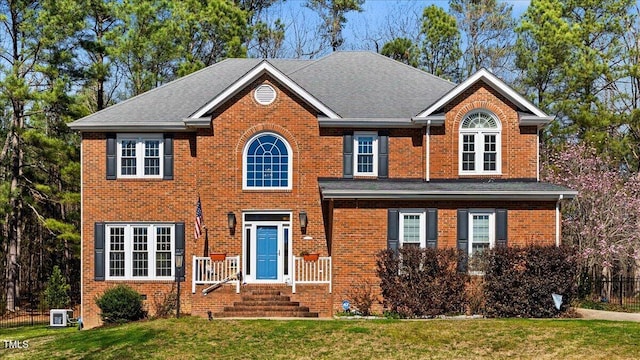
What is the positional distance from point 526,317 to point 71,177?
20700 millimetres

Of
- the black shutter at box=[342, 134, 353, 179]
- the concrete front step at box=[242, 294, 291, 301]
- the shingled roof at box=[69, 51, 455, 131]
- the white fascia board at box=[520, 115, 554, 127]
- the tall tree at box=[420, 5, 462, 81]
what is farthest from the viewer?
the tall tree at box=[420, 5, 462, 81]

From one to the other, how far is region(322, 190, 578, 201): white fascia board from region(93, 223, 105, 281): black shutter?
7.77 meters

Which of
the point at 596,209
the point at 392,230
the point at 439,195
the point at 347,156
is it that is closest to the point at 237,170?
the point at 347,156

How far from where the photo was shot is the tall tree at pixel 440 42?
3991 cm

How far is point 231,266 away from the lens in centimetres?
2323

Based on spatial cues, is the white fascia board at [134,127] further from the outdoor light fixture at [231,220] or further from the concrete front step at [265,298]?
the concrete front step at [265,298]

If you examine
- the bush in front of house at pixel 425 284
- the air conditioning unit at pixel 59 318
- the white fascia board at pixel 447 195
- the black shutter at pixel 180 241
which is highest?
the white fascia board at pixel 447 195

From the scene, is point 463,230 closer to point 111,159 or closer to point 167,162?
point 167,162

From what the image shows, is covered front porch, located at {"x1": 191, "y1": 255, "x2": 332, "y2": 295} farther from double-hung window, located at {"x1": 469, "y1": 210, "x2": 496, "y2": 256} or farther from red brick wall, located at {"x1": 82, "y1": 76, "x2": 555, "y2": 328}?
double-hung window, located at {"x1": 469, "y1": 210, "x2": 496, "y2": 256}

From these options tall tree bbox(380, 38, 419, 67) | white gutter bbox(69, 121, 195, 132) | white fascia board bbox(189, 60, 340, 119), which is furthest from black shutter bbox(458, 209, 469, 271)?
tall tree bbox(380, 38, 419, 67)

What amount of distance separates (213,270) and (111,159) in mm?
5134

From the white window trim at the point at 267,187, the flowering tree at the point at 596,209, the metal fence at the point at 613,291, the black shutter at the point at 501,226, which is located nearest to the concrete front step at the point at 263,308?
the white window trim at the point at 267,187

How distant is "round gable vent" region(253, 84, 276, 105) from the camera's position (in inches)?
940

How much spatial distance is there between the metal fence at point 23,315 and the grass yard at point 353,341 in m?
8.33
